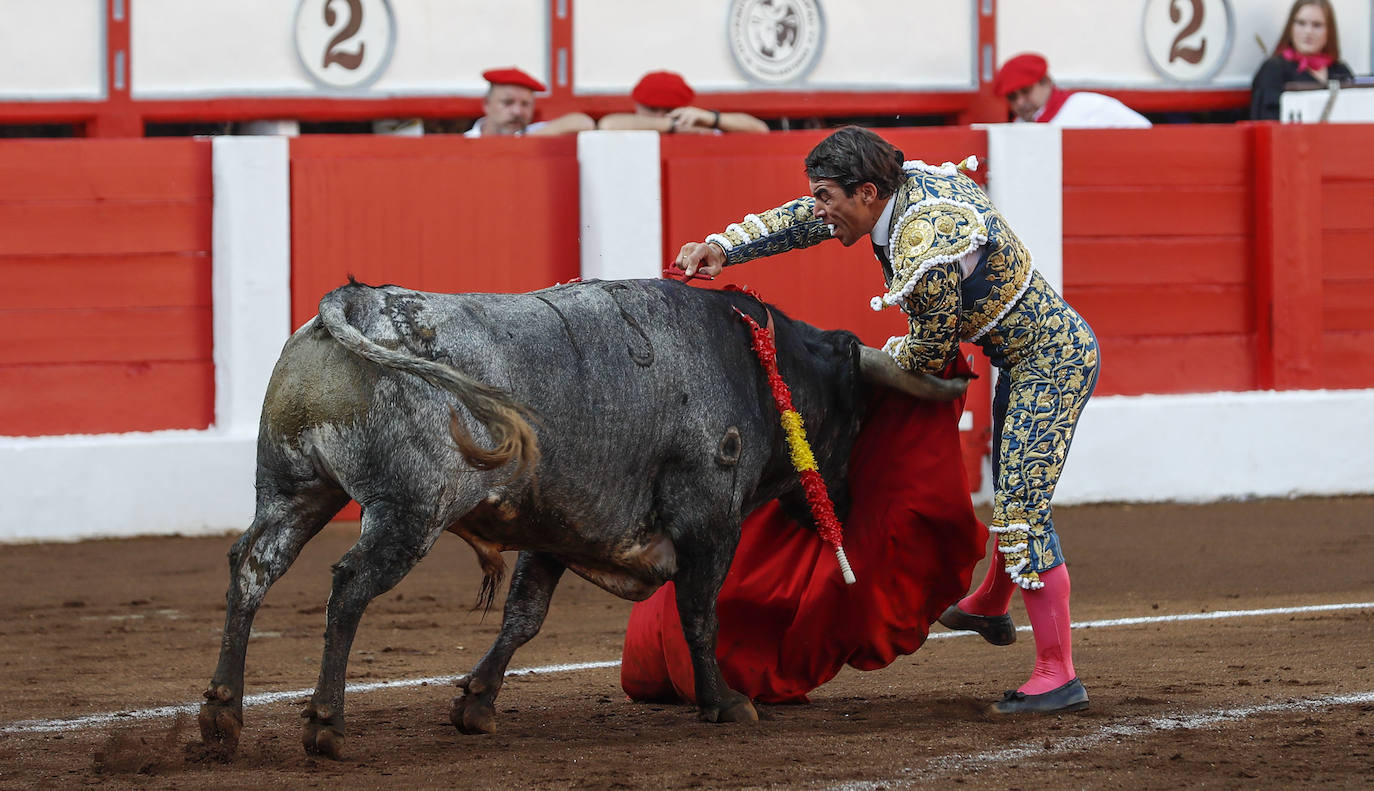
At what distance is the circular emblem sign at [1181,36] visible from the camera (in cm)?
953

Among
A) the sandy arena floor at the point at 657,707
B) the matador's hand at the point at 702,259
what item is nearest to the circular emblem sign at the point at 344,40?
the sandy arena floor at the point at 657,707

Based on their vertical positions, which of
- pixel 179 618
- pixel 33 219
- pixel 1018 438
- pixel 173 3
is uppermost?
pixel 173 3

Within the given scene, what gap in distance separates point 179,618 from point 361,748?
2.07 meters

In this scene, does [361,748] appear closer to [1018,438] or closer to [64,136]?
[1018,438]

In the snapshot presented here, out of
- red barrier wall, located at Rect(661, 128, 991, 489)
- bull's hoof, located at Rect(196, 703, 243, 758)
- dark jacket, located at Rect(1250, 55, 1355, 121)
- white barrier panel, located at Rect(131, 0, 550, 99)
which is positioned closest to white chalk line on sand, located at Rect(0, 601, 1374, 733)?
bull's hoof, located at Rect(196, 703, 243, 758)

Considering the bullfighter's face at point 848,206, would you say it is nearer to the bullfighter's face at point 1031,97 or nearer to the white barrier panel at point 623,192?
the white barrier panel at point 623,192

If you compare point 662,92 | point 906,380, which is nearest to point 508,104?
point 662,92

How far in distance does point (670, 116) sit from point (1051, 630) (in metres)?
4.04

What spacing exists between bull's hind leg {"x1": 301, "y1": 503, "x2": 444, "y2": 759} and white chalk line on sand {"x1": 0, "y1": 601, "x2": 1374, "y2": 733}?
47 centimetres

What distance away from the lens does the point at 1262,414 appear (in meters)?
7.80

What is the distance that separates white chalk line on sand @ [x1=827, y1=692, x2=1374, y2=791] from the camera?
10.8 feet

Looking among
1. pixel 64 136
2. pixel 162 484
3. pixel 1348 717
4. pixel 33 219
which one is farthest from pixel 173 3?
pixel 1348 717

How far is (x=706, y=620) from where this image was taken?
3.85 metres

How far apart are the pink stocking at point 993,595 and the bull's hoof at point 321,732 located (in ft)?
5.03
